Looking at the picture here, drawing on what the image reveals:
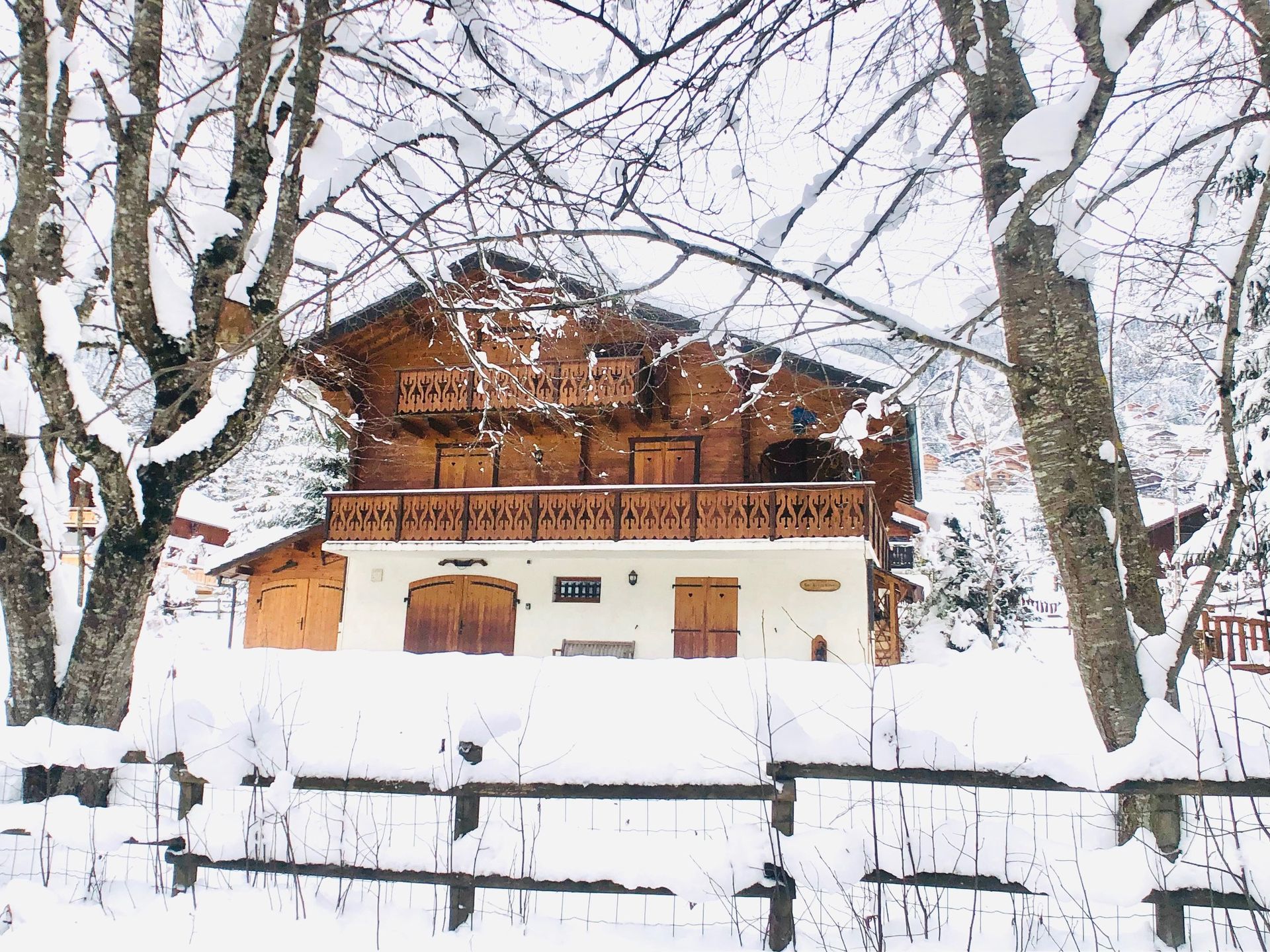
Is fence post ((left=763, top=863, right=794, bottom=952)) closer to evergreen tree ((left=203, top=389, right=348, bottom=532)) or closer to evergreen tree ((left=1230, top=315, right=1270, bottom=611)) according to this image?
evergreen tree ((left=1230, top=315, right=1270, bottom=611))

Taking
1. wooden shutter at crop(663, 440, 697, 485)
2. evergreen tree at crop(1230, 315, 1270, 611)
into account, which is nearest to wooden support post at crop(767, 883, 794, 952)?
evergreen tree at crop(1230, 315, 1270, 611)

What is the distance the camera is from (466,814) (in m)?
3.44

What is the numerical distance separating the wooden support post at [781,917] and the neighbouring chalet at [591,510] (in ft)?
36.8

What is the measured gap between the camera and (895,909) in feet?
11.7

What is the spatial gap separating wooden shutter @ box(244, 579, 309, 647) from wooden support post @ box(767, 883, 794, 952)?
17.2m

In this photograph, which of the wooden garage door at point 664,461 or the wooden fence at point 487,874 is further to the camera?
the wooden garage door at point 664,461

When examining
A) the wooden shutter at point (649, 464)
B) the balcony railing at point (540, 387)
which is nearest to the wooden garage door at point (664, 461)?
the wooden shutter at point (649, 464)

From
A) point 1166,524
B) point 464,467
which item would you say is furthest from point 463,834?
point 1166,524

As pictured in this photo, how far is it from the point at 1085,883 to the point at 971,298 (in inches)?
102

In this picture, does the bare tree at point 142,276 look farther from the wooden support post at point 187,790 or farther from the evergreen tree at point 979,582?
the evergreen tree at point 979,582

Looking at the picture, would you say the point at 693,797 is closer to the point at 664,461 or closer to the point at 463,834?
the point at 463,834

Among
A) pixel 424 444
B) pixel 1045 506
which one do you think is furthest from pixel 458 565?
pixel 1045 506

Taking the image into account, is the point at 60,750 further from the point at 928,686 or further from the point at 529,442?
the point at 529,442

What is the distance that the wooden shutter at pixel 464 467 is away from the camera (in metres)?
17.3
